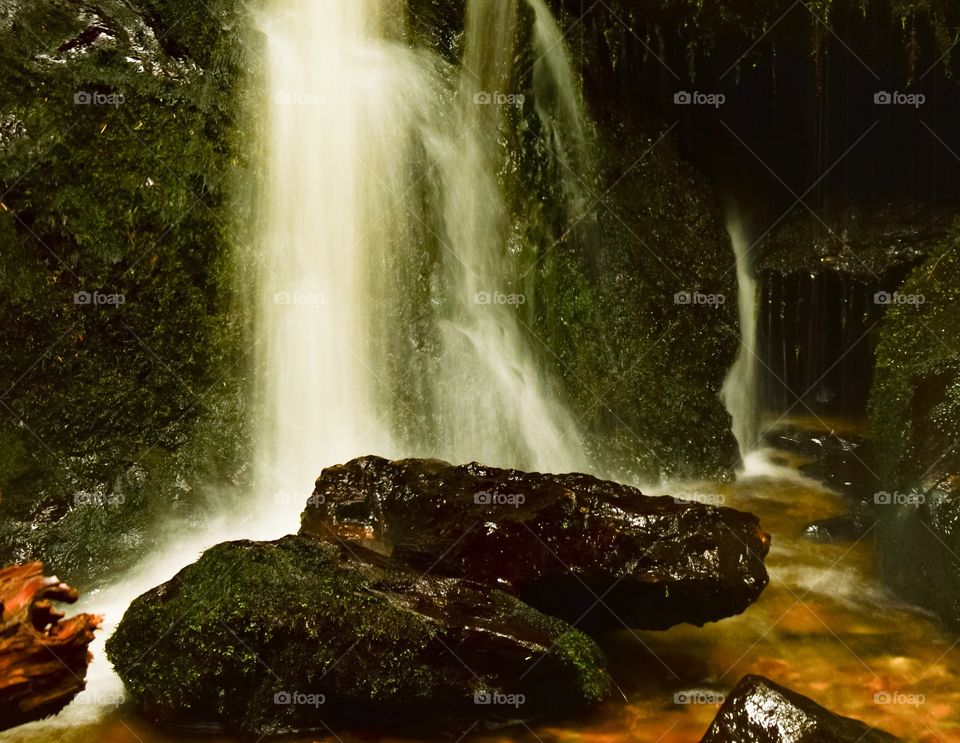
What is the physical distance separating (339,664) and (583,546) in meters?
1.38

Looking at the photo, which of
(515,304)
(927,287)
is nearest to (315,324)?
(515,304)

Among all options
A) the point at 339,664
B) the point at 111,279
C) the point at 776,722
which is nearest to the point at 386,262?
the point at 111,279

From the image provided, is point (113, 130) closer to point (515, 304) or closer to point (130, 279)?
point (130, 279)

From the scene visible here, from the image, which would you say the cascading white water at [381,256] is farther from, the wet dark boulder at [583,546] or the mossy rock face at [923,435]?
the mossy rock face at [923,435]

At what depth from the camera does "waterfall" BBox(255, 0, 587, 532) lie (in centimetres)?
657

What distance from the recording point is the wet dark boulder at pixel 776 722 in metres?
3.48

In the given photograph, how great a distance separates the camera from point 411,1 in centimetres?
731

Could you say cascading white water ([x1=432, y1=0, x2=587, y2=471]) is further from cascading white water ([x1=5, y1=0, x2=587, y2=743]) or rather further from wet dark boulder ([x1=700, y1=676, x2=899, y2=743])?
wet dark boulder ([x1=700, y1=676, x2=899, y2=743])

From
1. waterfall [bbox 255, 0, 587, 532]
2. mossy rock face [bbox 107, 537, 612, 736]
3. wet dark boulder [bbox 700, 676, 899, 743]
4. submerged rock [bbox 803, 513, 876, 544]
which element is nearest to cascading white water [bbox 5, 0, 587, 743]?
waterfall [bbox 255, 0, 587, 532]

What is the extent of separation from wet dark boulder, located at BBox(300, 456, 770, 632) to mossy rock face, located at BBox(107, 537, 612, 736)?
0.50 metres

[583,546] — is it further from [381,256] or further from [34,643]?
[381,256]

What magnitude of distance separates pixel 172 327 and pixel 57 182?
44.1 inches

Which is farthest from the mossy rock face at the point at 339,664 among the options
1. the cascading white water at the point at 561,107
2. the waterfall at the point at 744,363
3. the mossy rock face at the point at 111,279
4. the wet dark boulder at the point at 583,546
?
the waterfall at the point at 744,363

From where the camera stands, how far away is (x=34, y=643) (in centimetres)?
345
